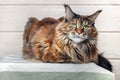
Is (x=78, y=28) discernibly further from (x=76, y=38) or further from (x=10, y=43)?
(x=10, y=43)

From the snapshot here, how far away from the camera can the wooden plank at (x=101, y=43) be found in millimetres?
1496

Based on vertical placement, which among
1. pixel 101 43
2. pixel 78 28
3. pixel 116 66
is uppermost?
pixel 78 28

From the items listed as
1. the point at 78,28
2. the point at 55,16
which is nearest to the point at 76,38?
the point at 78,28

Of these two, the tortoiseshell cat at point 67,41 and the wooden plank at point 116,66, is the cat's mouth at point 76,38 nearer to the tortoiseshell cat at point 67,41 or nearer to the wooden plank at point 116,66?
the tortoiseshell cat at point 67,41

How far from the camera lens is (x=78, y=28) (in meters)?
1.22

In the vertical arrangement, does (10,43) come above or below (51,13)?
below

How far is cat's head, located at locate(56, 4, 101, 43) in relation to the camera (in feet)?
4.00

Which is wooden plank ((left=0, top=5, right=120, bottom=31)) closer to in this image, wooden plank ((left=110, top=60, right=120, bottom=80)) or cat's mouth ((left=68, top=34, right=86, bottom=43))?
wooden plank ((left=110, top=60, right=120, bottom=80))

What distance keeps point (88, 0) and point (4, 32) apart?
1.47 ft

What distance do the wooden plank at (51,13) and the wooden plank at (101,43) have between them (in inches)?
1.4

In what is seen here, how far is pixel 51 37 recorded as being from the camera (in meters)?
1.31

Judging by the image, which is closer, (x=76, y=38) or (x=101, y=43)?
(x=76, y=38)

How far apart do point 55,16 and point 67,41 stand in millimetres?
279

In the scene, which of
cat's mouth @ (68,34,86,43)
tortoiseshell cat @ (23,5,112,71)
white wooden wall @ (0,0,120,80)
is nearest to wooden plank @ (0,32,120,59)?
white wooden wall @ (0,0,120,80)
